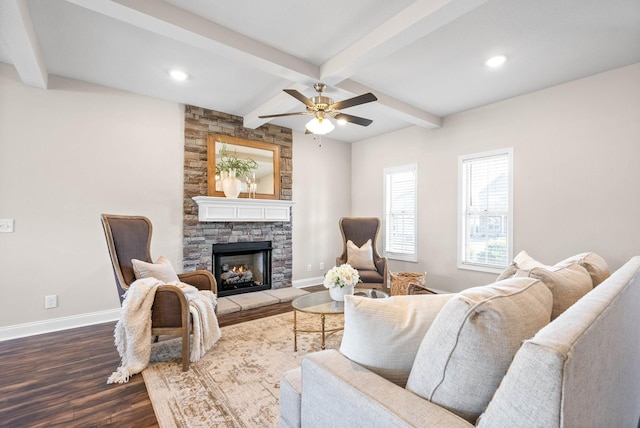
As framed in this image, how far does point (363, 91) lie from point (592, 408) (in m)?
3.34

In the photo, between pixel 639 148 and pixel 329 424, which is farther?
pixel 639 148

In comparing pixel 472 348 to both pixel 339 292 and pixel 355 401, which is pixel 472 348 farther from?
pixel 339 292

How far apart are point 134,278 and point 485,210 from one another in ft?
13.8

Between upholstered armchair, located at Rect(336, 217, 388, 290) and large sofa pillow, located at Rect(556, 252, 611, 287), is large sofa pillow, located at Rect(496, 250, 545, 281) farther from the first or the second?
upholstered armchair, located at Rect(336, 217, 388, 290)

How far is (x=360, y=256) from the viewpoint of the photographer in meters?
4.52

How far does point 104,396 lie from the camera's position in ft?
6.86

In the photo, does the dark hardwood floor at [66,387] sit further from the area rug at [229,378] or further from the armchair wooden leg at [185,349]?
the armchair wooden leg at [185,349]

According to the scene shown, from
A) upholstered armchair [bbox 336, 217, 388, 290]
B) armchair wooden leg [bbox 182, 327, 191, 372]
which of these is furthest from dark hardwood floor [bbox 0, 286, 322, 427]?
upholstered armchair [bbox 336, 217, 388, 290]

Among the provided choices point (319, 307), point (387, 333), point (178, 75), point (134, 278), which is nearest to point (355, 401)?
point (387, 333)

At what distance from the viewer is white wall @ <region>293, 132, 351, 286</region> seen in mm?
5344

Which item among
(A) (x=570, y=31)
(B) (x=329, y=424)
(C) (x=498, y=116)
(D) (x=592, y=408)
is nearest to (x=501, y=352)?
(D) (x=592, y=408)

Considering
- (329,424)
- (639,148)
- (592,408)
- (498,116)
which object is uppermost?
(498,116)

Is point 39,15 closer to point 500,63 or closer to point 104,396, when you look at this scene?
point 104,396

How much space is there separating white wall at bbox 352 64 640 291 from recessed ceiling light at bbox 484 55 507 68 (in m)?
1.02
